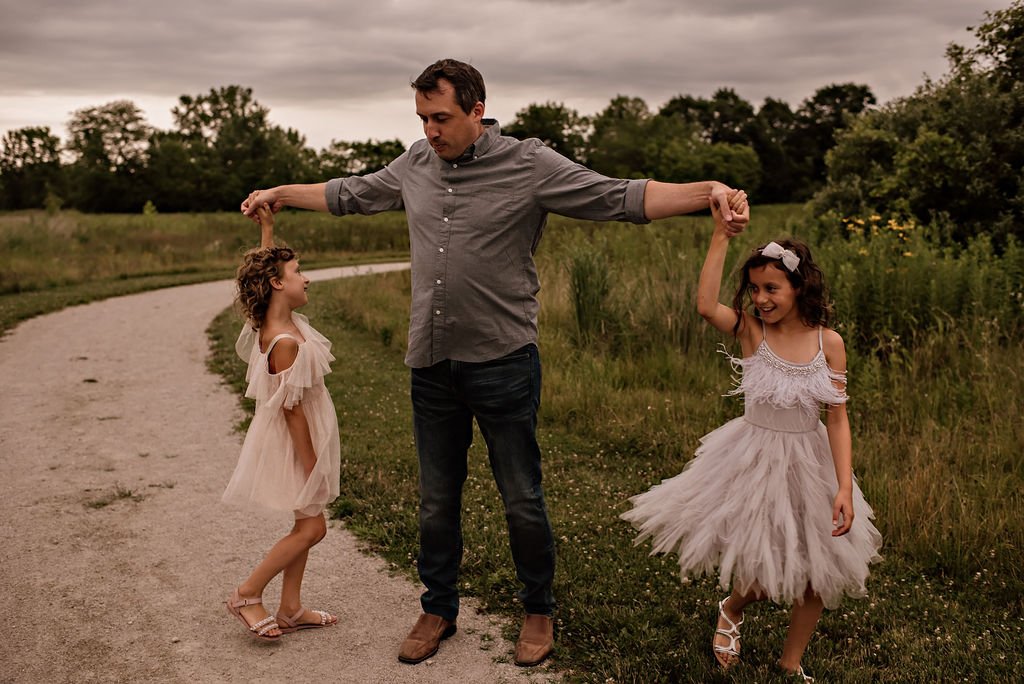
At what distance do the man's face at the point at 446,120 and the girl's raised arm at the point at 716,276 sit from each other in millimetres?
1061

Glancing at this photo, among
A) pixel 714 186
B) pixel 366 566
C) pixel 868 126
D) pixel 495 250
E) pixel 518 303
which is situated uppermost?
pixel 868 126

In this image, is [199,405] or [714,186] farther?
[199,405]

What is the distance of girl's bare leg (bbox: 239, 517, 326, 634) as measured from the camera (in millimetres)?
4082

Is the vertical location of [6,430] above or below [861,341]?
below

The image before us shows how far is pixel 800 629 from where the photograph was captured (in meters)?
3.64

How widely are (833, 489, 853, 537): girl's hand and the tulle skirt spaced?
A: 0.13m

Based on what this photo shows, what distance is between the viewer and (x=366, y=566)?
4980mm

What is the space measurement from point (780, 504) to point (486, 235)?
164 centimetres

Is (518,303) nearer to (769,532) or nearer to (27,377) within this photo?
(769,532)

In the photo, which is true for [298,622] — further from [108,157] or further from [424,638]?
[108,157]

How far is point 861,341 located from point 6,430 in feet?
26.9

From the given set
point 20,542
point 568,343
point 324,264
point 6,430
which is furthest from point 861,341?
point 324,264

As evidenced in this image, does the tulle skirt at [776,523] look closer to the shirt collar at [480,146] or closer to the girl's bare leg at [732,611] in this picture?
the girl's bare leg at [732,611]

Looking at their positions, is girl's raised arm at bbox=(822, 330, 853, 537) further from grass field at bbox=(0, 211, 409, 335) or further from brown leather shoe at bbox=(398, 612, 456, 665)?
grass field at bbox=(0, 211, 409, 335)
